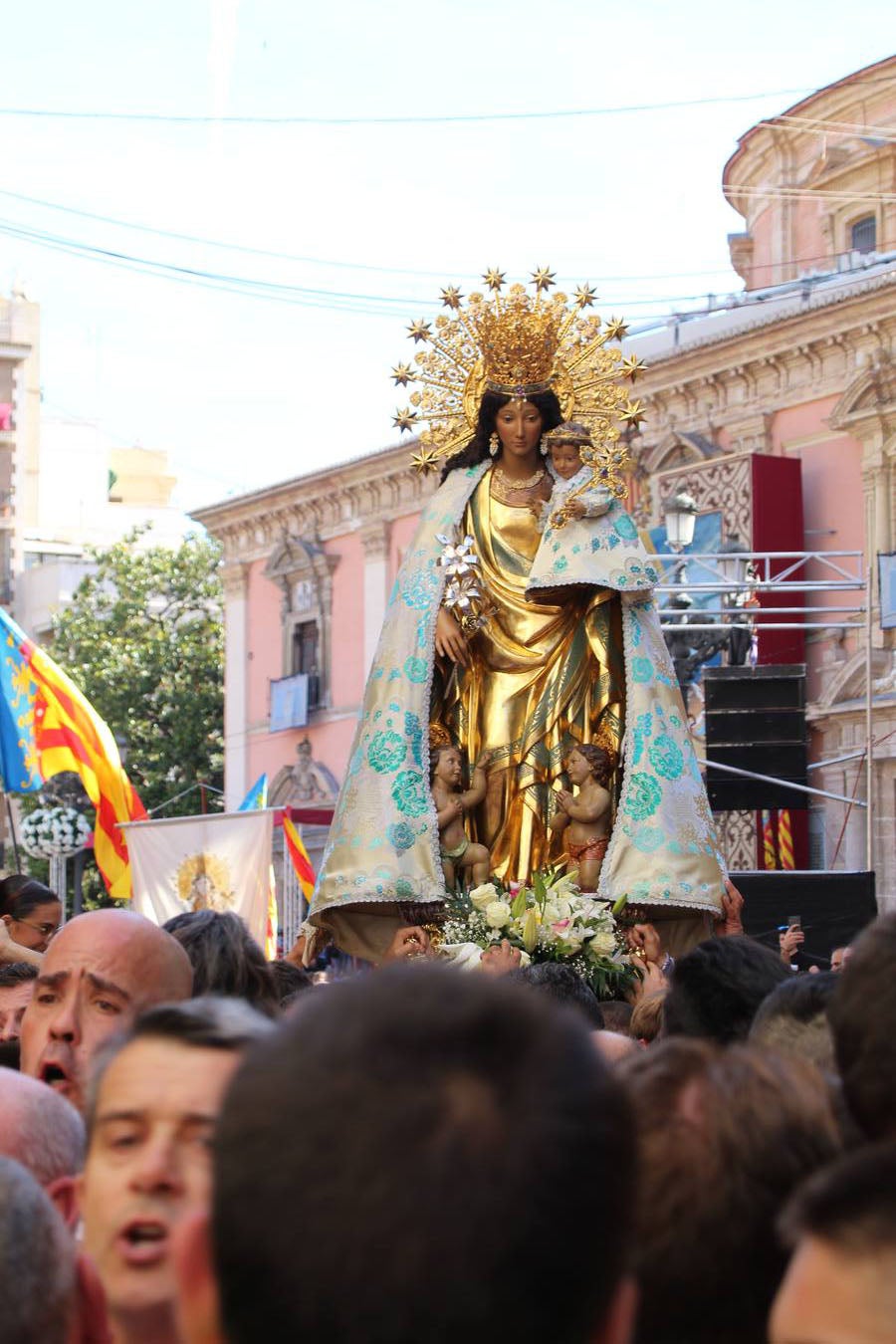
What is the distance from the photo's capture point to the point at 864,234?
27.2 metres

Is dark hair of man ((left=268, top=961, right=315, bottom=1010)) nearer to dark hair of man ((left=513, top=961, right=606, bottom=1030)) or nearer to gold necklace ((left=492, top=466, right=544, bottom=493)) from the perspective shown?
dark hair of man ((left=513, top=961, right=606, bottom=1030))

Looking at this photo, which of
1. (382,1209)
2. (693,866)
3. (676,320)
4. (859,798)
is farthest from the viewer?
(676,320)

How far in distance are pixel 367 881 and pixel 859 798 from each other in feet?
53.4

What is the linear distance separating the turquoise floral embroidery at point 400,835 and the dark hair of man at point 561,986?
2.09 metres

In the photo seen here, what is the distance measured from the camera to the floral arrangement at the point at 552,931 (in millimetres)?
7113

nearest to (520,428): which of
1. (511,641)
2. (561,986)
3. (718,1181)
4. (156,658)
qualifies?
(511,641)

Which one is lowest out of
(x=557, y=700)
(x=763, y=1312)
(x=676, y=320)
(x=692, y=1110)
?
(x=763, y=1312)

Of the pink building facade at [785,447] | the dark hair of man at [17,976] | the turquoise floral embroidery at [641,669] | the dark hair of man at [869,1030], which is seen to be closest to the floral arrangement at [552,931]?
the turquoise floral embroidery at [641,669]

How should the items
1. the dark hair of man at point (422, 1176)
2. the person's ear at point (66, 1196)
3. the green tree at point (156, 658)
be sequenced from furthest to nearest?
the green tree at point (156, 658)
the person's ear at point (66, 1196)
the dark hair of man at point (422, 1176)

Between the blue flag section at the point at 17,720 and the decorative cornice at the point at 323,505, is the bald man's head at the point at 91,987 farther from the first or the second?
the decorative cornice at the point at 323,505

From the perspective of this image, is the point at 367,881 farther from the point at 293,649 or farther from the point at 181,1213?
the point at 293,649

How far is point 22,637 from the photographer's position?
12.8 meters

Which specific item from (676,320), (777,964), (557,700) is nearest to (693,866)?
(557,700)

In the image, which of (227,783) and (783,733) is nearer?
(783,733)
